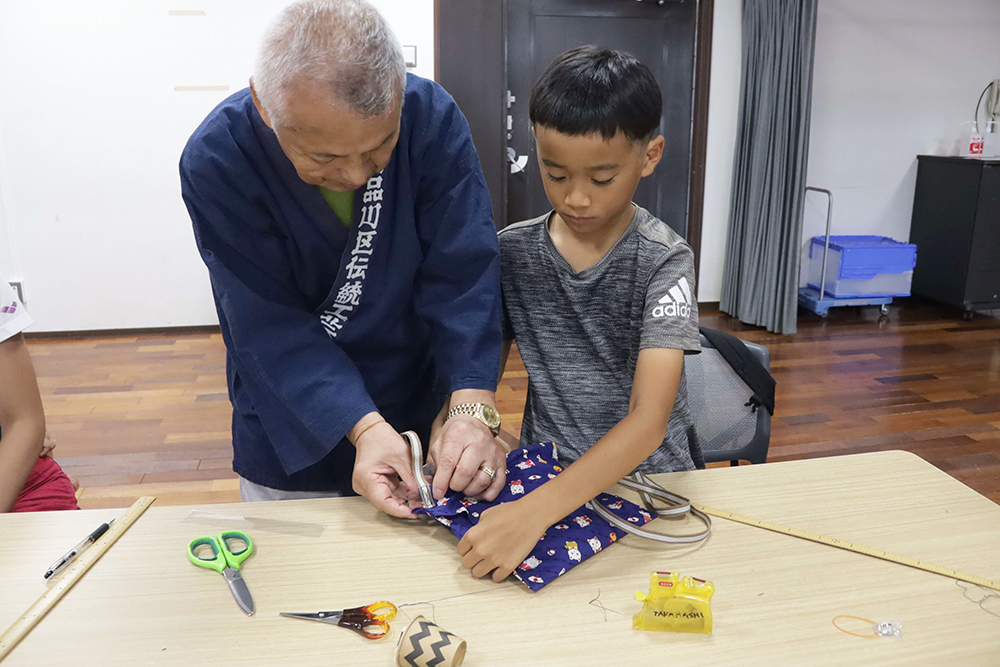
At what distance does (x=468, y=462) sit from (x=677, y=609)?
0.34 m

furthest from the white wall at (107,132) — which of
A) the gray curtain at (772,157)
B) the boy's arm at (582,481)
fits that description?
the boy's arm at (582,481)

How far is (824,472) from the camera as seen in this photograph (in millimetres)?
1158

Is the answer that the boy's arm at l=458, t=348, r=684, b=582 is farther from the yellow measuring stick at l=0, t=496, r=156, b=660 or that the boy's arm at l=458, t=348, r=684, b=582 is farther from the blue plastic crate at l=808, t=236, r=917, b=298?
the blue plastic crate at l=808, t=236, r=917, b=298

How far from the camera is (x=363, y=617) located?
2.71 ft

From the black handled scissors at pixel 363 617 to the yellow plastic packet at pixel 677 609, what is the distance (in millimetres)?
263

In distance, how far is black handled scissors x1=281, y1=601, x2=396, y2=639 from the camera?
810 mm

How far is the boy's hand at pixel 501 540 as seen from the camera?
89cm

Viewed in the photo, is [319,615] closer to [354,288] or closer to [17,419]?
[354,288]

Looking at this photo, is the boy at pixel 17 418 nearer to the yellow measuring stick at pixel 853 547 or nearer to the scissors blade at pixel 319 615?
the scissors blade at pixel 319 615

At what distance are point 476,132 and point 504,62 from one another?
1.35ft

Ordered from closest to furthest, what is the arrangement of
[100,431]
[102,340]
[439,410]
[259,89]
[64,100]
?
[259,89], [439,410], [100,431], [64,100], [102,340]

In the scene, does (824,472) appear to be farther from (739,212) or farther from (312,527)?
(739,212)

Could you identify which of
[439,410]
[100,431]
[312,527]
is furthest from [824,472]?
[100,431]

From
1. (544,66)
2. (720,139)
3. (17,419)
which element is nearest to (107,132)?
(544,66)
